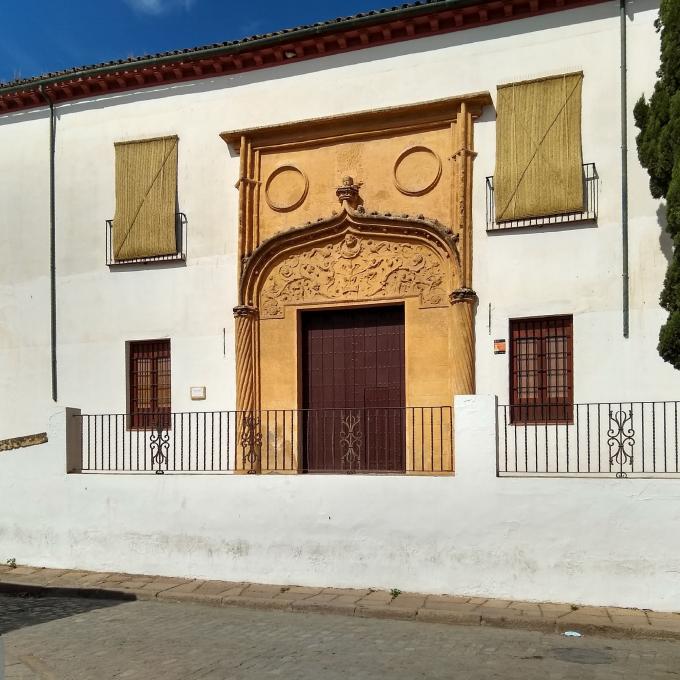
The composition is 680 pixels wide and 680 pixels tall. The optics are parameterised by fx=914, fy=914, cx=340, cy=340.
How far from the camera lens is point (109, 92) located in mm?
15289

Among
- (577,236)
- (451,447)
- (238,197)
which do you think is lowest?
(451,447)

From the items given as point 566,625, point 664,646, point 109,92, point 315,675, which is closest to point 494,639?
point 566,625

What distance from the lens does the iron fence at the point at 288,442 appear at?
40.8ft

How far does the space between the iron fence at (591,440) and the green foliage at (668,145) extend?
1071mm

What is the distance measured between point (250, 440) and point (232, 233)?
3282 mm

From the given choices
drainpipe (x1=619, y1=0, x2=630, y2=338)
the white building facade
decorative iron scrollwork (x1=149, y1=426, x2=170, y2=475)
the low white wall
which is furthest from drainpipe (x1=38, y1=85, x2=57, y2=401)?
drainpipe (x1=619, y1=0, x2=630, y2=338)

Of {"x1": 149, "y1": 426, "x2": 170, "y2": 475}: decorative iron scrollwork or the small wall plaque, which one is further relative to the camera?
the small wall plaque

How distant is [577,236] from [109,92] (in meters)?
8.17

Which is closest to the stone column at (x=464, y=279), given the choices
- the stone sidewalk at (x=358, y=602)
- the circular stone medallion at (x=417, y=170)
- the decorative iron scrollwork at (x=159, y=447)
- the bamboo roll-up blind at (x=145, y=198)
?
the circular stone medallion at (x=417, y=170)

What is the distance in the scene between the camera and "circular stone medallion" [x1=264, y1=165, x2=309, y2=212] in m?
13.9

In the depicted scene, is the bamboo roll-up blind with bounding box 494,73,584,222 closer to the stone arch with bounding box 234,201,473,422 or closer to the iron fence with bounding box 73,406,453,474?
the stone arch with bounding box 234,201,473,422

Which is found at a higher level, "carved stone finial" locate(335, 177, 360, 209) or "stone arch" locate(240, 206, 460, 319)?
"carved stone finial" locate(335, 177, 360, 209)

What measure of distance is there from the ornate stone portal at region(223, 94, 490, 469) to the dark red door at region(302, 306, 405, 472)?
0.30 meters

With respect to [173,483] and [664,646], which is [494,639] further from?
[173,483]
